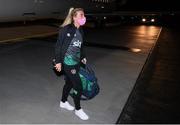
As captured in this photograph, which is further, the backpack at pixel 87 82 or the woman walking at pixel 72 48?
the backpack at pixel 87 82

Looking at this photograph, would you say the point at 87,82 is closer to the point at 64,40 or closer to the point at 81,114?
the point at 81,114

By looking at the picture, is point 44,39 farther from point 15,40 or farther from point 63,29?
point 63,29

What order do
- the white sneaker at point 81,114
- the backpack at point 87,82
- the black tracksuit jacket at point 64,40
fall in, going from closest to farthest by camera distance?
the black tracksuit jacket at point 64,40 → the white sneaker at point 81,114 → the backpack at point 87,82

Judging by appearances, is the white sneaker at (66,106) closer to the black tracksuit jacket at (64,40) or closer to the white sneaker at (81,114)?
the white sneaker at (81,114)

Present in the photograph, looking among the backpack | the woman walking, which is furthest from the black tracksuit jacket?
the backpack

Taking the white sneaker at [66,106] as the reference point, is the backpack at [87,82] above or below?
above

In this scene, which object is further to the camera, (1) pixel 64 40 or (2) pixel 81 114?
(2) pixel 81 114

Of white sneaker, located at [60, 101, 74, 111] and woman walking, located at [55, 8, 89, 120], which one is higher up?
woman walking, located at [55, 8, 89, 120]

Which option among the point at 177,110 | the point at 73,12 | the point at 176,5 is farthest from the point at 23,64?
the point at 176,5

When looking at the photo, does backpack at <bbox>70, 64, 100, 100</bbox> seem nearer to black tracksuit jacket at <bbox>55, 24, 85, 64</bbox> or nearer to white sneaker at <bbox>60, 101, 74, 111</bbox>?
white sneaker at <bbox>60, 101, 74, 111</bbox>

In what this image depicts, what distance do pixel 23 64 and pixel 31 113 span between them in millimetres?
3288

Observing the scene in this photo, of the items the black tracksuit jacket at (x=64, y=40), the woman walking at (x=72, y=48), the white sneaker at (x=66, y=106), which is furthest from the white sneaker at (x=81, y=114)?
the black tracksuit jacket at (x=64, y=40)

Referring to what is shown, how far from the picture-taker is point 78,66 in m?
4.37

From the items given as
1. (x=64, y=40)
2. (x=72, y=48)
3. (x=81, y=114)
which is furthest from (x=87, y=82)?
(x=64, y=40)
